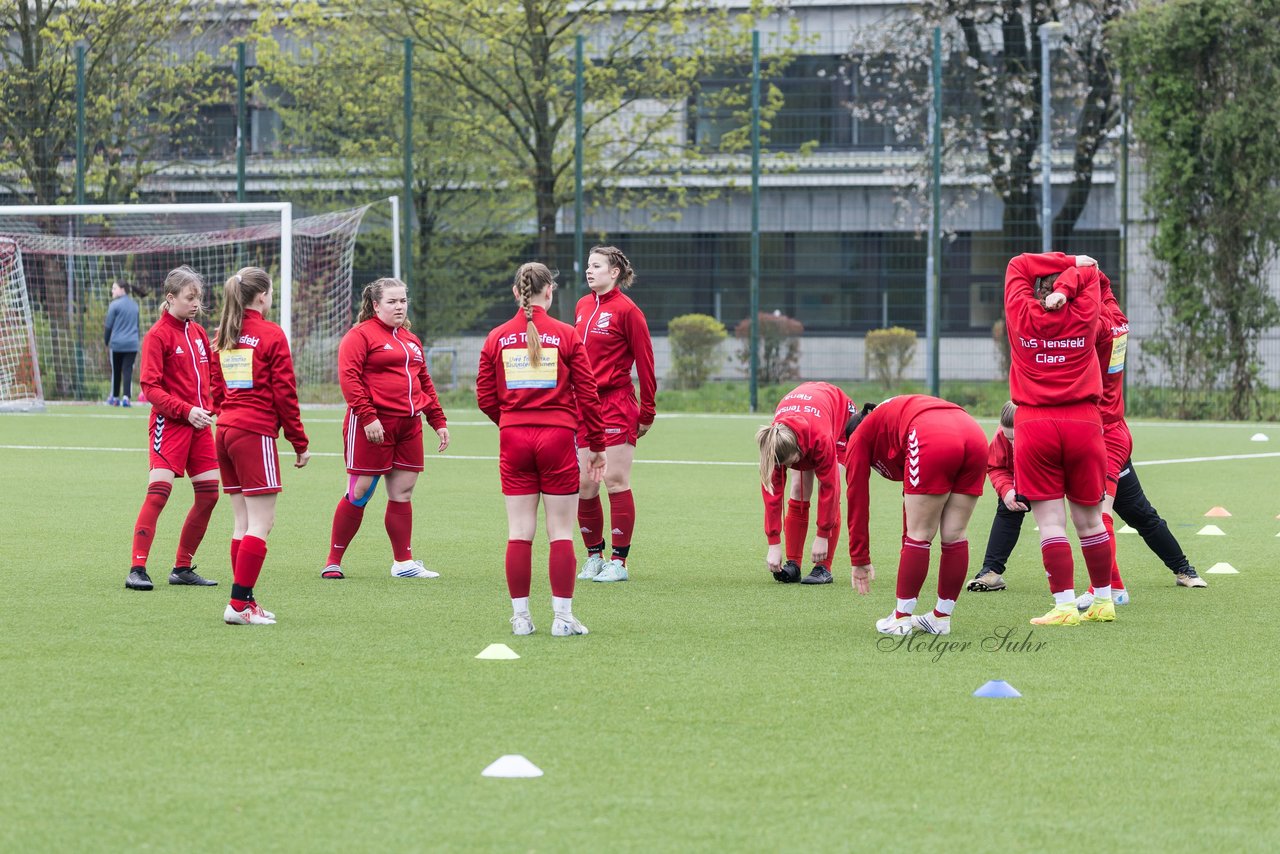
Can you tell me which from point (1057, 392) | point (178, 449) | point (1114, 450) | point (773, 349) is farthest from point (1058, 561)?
point (773, 349)

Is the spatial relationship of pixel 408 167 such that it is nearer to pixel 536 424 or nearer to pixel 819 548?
pixel 819 548

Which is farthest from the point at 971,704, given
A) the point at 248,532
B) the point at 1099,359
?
the point at 248,532

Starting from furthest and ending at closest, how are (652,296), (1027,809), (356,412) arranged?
(652,296), (356,412), (1027,809)

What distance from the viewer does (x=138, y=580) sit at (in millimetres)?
8578

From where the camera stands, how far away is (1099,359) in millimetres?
8016

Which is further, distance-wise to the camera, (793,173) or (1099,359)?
(793,173)

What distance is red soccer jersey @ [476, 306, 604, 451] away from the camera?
7.15 m

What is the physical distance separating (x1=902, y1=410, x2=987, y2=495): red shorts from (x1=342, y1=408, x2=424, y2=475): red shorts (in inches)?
122

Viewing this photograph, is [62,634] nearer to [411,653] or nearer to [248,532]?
[248,532]

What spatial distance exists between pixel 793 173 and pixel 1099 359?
22.1 meters

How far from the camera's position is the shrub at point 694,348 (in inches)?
1048

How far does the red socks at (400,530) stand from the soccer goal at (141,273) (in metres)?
14.5

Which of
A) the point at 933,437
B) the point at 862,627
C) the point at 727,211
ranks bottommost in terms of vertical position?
the point at 862,627

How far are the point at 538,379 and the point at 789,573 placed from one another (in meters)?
2.42
